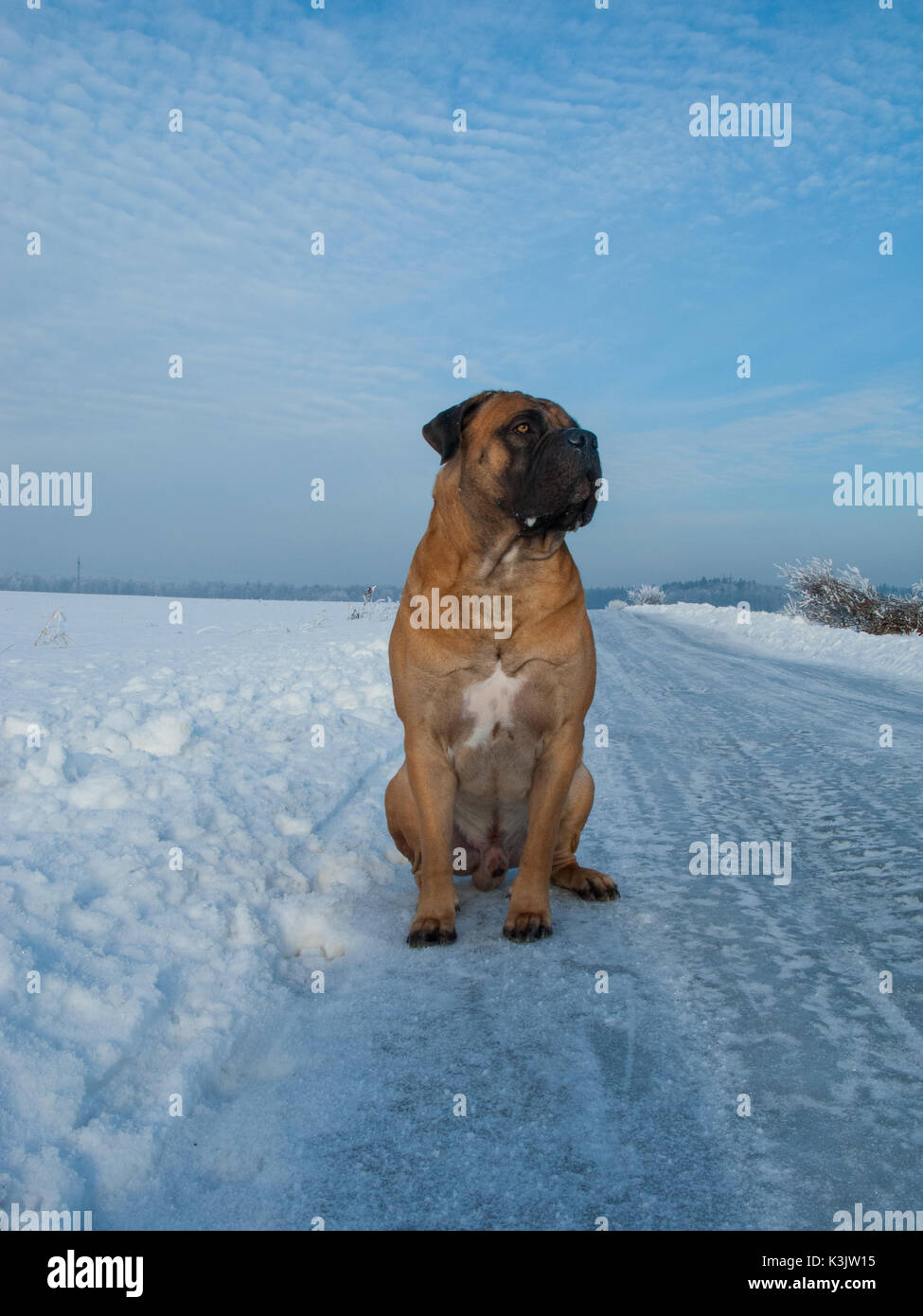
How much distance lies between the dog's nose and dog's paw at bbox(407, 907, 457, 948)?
65.2 inches

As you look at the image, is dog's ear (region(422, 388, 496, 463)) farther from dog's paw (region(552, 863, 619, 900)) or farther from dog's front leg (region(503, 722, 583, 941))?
dog's paw (region(552, 863, 619, 900))

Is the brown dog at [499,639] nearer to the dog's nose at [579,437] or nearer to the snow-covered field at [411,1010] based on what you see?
the dog's nose at [579,437]

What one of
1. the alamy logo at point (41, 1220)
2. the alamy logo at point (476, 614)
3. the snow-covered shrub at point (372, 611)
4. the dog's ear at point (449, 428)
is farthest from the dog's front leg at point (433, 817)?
→ the snow-covered shrub at point (372, 611)

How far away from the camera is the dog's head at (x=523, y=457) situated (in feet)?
9.57

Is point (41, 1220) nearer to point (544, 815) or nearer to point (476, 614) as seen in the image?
point (544, 815)

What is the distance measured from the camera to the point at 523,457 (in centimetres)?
299

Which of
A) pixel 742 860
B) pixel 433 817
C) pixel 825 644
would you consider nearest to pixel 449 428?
pixel 433 817

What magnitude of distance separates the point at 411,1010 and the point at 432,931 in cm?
53

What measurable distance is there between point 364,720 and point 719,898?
160 inches

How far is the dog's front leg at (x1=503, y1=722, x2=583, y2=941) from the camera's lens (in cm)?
305

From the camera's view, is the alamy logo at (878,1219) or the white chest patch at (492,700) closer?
the alamy logo at (878,1219)
